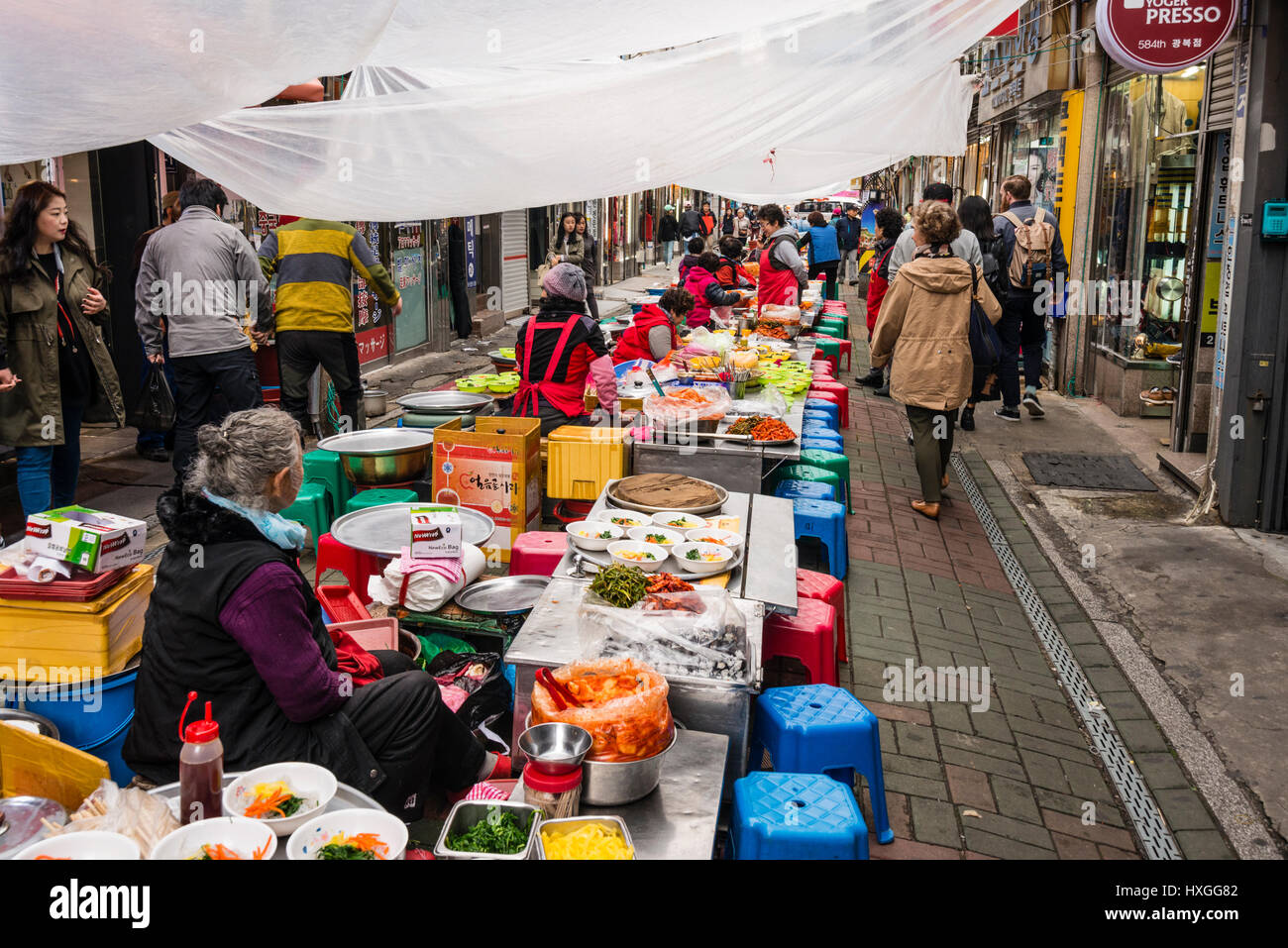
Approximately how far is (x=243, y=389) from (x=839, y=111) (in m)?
4.37

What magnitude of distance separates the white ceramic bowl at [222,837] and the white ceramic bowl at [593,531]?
213 centimetres

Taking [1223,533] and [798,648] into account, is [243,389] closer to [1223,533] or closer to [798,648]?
[798,648]

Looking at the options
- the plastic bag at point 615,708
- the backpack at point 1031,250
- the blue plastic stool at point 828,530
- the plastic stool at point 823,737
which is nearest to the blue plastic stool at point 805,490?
the blue plastic stool at point 828,530

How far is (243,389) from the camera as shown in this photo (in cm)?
722

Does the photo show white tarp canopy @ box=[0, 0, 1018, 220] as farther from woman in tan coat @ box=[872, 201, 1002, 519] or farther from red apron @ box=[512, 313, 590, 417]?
woman in tan coat @ box=[872, 201, 1002, 519]

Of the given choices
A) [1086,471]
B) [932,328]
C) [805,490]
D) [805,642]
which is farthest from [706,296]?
[805,642]

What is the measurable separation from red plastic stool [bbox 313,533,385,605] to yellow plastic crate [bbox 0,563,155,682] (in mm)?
1628

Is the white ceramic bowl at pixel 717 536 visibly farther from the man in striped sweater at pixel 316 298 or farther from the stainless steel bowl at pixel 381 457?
the man in striped sweater at pixel 316 298

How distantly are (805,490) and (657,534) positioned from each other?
2381mm

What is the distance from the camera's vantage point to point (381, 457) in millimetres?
6289

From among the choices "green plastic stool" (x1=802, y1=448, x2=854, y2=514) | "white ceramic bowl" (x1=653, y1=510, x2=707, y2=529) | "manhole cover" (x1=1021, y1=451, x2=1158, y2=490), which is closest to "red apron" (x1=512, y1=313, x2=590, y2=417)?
"green plastic stool" (x1=802, y1=448, x2=854, y2=514)

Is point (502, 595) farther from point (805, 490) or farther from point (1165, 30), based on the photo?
point (1165, 30)

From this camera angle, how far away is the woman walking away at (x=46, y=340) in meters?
5.88

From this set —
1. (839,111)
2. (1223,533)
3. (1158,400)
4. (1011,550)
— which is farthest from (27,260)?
(1158,400)
